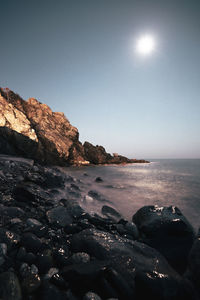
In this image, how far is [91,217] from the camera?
14.1ft

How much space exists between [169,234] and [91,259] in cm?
269

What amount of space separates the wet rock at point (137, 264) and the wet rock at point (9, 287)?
1264 mm

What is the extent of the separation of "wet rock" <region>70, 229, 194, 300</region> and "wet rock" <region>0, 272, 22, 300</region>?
4.15 feet

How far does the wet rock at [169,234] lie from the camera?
3227 mm

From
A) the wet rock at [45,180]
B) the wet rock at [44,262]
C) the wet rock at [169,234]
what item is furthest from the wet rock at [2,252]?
the wet rock at [45,180]

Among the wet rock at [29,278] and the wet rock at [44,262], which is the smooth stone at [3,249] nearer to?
the wet rock at [29,278]

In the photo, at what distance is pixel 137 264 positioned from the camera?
2494 mm

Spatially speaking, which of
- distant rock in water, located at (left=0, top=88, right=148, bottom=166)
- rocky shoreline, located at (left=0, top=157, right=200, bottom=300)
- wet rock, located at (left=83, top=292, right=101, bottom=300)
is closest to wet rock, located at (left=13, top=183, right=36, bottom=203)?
rocky shoreline, located at (left=0, top=157, right=200, bottom=300)

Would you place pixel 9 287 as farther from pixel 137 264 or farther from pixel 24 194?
pixel 24 194

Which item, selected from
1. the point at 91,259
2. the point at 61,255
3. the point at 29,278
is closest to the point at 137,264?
the point at 91,259

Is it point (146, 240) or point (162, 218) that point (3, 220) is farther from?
point (162, 218)

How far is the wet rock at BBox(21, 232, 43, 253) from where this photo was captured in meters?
2.41

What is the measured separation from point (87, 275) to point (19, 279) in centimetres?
92

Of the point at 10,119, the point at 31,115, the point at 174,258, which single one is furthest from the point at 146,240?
the point at 31,115
